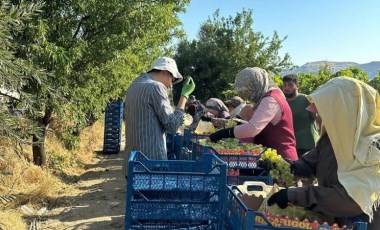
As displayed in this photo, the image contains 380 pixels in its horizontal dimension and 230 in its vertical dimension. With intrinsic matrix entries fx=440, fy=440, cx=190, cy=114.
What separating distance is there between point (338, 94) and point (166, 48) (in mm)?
19259

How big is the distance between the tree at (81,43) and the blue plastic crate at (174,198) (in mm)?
3596

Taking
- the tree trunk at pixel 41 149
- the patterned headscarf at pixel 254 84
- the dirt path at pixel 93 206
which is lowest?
the dirt path at pixel 93 206

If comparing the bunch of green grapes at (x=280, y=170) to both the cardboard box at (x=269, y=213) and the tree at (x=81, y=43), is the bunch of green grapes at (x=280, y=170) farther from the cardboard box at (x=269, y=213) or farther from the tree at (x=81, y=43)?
the tree at (x=81, y=43)

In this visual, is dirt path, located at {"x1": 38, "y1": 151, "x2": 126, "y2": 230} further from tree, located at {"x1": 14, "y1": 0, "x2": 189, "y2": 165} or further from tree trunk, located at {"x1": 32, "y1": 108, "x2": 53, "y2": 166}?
tree, located at {"x1": 14, "y1": 0, "x2": 189, "y2": 165}

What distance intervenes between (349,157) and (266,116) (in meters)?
1.30

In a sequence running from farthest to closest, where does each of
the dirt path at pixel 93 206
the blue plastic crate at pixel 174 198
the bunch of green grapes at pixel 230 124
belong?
the dirt path at pixel 93 206
the bunch of green grapes at pixel 230 124
the blue plastic crate at pixel 174 198

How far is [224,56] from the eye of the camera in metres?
33.6

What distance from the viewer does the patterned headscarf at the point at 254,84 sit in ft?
11.7

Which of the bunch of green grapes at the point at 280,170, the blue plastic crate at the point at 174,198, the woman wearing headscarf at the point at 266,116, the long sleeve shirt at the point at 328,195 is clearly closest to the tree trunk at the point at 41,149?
the woman wearing headscarf at the point at 266,116

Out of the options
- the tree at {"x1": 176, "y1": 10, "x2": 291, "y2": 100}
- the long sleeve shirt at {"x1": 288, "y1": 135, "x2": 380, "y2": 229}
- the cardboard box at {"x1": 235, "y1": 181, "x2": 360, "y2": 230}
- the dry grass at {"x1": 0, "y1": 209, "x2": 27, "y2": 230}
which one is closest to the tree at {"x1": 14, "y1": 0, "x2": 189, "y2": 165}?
the dry grass at {"x1": 0, "y1": 209, "x2": 27, "y2": 230}

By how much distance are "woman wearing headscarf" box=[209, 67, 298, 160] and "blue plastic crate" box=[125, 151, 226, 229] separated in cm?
77

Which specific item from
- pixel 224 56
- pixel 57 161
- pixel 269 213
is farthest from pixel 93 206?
pixel 224 56

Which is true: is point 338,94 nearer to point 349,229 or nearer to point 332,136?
point 332,136

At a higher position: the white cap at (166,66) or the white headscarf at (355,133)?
the white cap at (166,66)
